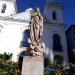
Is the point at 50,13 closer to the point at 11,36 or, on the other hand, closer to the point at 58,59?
the point at 11,36

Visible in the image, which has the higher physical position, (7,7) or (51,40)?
(7,7)

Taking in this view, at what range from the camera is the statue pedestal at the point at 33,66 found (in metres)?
6.61

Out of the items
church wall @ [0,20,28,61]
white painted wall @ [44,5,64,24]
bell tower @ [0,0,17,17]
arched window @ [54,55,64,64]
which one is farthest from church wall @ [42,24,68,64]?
bell tower @ [0,0,17,17]

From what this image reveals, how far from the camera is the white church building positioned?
2794 centimetres

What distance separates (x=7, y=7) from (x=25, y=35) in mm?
7268

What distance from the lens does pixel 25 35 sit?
29125 mm

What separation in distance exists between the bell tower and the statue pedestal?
26.4 m

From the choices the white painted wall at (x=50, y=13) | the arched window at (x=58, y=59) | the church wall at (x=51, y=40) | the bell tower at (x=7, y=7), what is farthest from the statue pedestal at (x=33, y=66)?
the bell tower at (x=7, y=7)

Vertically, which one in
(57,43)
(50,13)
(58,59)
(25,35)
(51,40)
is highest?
(50,13)

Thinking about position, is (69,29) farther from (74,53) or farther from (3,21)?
(3,21)

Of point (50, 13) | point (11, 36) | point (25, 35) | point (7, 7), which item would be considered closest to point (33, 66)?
point (11, 36)

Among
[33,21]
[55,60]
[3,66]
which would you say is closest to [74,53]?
[55,60]

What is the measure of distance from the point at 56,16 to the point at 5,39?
10130 mm

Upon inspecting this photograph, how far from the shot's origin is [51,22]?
31094 mm
